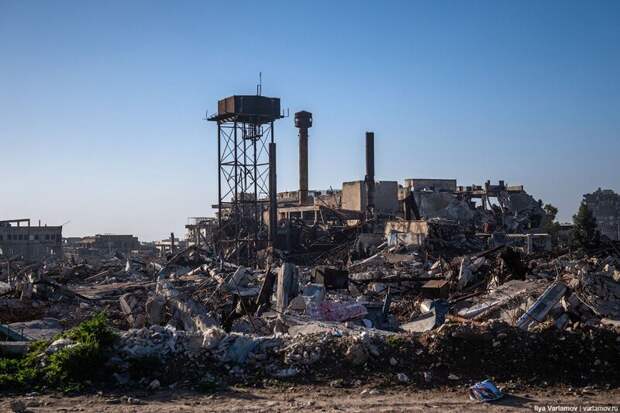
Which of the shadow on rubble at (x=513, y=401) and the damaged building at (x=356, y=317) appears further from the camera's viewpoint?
the damaged building at (x=356, y=317)

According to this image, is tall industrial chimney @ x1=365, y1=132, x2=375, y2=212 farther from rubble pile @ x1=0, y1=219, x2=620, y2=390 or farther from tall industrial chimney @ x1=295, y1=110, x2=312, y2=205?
rubble pile @ x1=0, y1=219, x2=620, y2=390

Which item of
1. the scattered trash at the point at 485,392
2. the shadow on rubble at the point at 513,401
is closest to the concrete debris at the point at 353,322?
the scattered trash at the point at 485,392

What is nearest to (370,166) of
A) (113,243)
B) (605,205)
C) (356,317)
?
(605,205)

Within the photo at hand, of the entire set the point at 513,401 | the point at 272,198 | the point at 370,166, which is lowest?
the point at 513,401

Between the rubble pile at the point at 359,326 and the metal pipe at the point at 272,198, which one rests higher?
the metal pipe at the point at 272,198

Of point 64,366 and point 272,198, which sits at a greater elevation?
point 272,198

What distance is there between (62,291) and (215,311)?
6.46 metres

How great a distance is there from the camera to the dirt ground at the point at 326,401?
22.4ft

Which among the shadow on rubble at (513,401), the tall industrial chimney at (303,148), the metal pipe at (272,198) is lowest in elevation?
the shadow on rubble at (513,401)

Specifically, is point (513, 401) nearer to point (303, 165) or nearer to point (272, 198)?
point (272, 198)

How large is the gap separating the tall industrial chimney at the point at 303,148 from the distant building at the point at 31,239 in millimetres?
20672

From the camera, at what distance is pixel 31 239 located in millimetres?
59344

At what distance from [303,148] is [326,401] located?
40.9 metres

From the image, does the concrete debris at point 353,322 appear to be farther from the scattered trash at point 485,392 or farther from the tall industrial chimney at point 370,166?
the tall industrial chimney at point 370,166
